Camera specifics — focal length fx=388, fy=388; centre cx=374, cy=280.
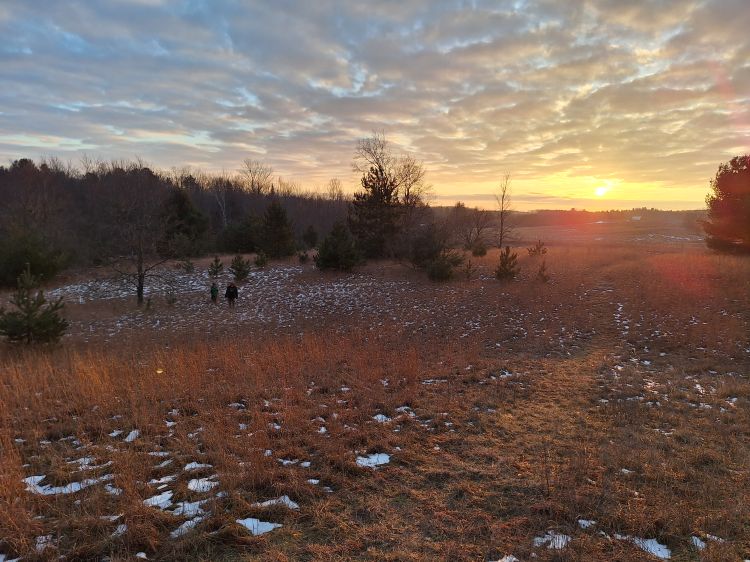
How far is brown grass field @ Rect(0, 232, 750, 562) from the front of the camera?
137 inches

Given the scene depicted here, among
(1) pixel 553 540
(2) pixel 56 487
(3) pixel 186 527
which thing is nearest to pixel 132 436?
(2) pixel 56 487

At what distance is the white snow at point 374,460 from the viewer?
4816 mm

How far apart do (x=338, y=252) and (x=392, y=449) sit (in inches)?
829

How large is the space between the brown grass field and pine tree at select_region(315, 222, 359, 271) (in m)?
13.6

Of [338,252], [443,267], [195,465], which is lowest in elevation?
[195,465]

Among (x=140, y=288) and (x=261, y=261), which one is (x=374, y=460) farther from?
(x=261, y=261)

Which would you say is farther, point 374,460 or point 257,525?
point 374,460

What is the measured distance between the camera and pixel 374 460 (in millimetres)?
4934

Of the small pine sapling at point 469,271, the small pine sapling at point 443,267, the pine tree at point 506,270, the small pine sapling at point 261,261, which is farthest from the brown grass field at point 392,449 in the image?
the small pine sapling at point 261,261

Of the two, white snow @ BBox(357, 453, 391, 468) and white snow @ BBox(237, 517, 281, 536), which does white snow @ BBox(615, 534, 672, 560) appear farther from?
white snow @ BBox(237, 517, 281, 536)

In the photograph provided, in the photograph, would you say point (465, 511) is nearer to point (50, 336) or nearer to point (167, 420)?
point (167, 420)

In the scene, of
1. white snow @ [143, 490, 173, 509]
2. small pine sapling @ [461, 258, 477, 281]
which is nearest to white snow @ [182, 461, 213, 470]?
white snow @ [143, 490, 173, 509]

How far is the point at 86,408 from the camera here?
623cm

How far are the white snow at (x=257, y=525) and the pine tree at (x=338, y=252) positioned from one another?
22.4 meters
